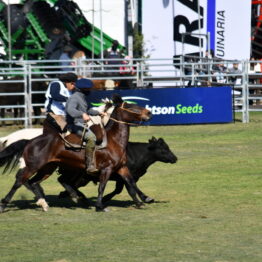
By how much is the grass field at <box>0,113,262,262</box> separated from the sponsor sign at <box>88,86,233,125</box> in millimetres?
6743

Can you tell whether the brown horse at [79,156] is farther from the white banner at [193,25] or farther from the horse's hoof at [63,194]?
the white banner at [193,25]

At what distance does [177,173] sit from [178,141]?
5.21 metres

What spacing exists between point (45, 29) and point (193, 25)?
557 cm

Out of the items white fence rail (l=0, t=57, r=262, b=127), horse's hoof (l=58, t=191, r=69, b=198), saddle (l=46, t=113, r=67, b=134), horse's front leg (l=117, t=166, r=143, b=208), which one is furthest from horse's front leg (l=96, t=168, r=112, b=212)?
white fence rail (l=0, t=57, r=262, b=127)

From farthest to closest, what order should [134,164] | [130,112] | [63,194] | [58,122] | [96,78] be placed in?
[96,78] < [63,194] < [134,164] < [130,112] < [58,122]

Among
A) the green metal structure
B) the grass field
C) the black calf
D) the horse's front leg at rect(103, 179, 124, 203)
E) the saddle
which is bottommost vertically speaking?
the grass field

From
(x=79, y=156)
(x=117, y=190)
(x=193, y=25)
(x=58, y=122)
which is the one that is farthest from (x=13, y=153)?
(x=193, y=25)

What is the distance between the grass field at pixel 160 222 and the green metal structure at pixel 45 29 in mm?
16990

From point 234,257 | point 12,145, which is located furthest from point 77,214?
point 234,257

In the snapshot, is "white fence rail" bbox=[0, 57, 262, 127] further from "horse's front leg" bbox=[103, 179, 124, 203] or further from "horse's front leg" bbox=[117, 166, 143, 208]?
Result: "horse's front leg" bbox=[117, 166, 143, 208]

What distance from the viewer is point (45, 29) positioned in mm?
35688

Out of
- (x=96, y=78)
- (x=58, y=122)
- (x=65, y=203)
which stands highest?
(x=96, y=78)

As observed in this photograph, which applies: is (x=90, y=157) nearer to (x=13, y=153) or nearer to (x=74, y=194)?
(x=74, y=194)

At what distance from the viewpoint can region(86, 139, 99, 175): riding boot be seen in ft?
42.2
